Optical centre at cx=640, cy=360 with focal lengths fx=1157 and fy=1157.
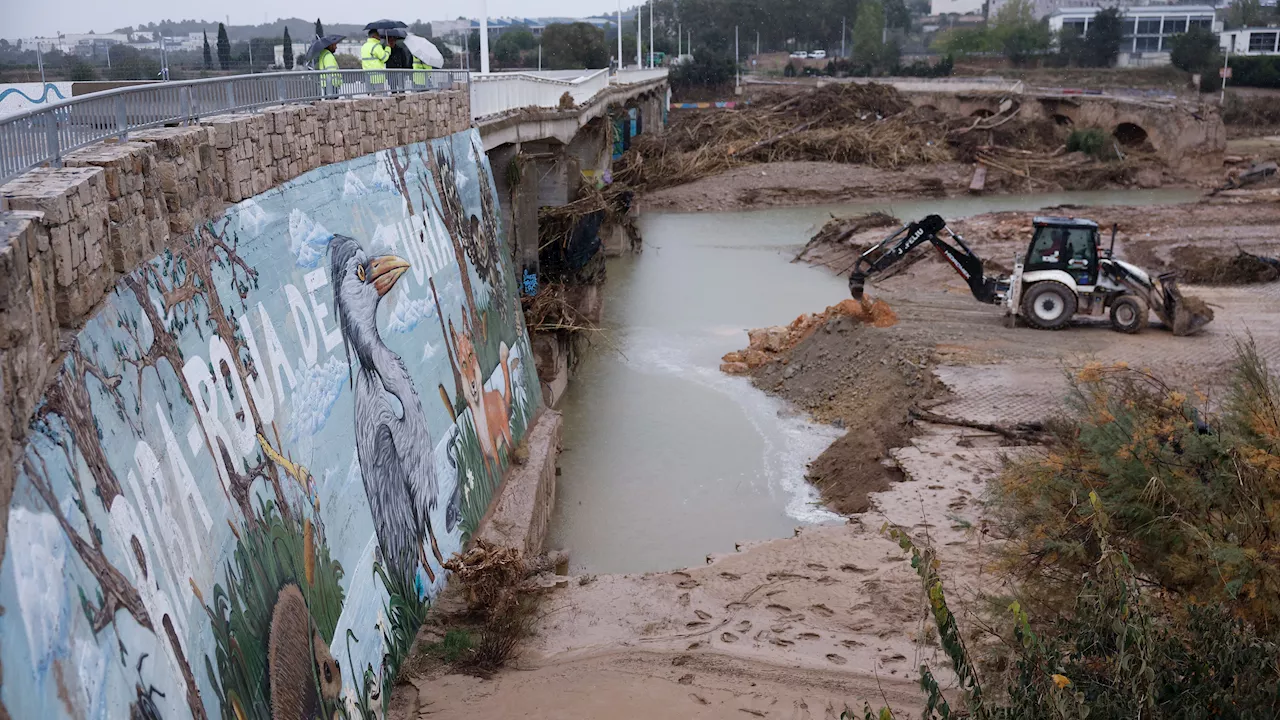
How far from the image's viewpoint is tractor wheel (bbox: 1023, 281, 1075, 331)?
69.9ft

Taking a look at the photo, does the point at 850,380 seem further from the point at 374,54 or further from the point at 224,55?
the point at 224,55

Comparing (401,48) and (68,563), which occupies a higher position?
(401,48)

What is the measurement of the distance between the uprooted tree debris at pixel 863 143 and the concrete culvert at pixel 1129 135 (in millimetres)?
2602

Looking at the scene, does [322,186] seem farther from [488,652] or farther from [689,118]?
[689,118]

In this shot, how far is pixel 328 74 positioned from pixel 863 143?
43.1 meters

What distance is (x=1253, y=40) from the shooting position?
9444 centimetres

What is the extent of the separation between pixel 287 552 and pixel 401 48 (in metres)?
10.2

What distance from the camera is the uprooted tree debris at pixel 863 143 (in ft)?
163

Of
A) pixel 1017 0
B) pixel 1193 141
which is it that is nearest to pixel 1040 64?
pixel 1017 0

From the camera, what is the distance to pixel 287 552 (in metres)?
7.77

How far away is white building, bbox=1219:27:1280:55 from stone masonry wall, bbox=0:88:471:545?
→ 98.4 meters

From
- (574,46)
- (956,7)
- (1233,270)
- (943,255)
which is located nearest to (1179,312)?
(943,255)

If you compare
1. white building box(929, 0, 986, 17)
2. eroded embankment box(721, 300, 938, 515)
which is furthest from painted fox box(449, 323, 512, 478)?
white building box(929, 0, 986, 17)

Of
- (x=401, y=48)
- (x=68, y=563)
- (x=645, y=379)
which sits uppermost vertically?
(x=401, y=48)
